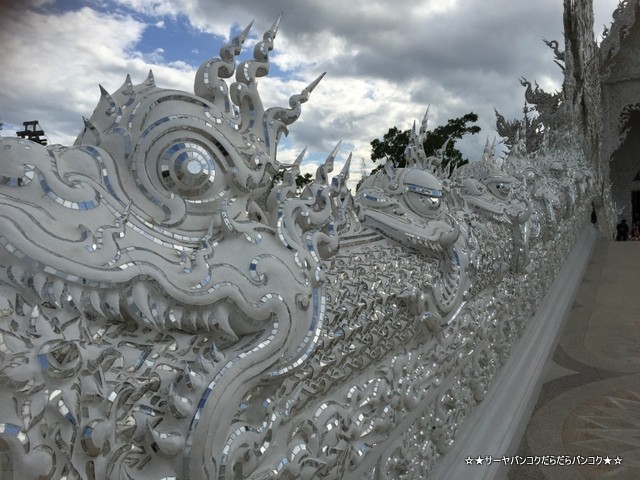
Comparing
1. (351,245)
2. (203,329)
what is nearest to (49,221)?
(203,329)

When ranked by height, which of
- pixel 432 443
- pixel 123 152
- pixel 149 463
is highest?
pixel 123 152

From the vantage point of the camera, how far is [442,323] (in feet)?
4.95

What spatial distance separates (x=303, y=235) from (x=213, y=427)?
385mm

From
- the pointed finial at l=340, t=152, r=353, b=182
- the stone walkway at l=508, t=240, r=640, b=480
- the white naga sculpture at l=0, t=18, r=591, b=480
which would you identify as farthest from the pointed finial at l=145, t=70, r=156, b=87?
the stone walkway at l=508, t=240, r=640, b=480

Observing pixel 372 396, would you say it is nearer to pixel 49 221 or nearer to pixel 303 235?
pixel 303 235

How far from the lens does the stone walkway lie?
1.79 metres

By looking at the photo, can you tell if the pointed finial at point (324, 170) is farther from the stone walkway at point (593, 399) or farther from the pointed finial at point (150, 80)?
the stone walkway at point (593, 399)

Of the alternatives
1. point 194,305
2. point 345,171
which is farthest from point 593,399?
point 194,305

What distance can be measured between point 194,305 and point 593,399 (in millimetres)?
2173

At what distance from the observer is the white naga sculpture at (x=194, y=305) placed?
0.59 m

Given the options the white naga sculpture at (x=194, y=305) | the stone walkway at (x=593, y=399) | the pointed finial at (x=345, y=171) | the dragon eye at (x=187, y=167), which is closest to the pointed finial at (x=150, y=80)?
the white naga sculpture at (x=194, y=305)

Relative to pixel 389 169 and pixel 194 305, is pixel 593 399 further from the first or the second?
pixel 194 305

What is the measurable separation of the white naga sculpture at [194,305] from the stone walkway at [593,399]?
2.76 feet

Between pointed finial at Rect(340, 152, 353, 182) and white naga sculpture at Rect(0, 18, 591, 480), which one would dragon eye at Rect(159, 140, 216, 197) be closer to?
white naga sculpture at Rect(0, 18, 591, 480)
